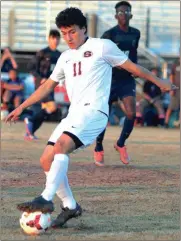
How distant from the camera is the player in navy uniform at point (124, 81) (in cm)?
1064

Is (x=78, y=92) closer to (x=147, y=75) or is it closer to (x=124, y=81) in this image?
(x=147, y=75)

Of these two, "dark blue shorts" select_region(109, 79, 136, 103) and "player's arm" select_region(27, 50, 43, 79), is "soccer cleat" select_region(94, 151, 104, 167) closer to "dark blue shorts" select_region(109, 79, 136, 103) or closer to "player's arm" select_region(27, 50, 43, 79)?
"dark blue shorts" select_region(109, 79, 136, 103)

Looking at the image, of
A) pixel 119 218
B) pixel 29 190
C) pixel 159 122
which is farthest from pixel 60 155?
pixel 159 122

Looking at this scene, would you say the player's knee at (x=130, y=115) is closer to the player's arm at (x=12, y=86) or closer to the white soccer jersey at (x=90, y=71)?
the white soccer jersey at (x=90, y=71)

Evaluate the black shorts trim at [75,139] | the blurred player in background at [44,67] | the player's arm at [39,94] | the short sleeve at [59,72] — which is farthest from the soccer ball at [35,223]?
the blurred player in background at [44,67]

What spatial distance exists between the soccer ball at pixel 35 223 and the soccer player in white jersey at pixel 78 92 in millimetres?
274

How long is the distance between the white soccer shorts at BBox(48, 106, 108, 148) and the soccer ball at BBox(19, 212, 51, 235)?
2.26 ft

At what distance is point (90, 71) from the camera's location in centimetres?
654

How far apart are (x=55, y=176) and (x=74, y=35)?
1.25 metres

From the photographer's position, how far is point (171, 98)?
2123 centimetres

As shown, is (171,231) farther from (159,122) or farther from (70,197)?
(159,122)

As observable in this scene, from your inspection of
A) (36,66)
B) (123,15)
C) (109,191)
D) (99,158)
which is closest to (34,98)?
(109,191)

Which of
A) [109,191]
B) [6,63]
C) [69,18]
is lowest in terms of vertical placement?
[6,63]

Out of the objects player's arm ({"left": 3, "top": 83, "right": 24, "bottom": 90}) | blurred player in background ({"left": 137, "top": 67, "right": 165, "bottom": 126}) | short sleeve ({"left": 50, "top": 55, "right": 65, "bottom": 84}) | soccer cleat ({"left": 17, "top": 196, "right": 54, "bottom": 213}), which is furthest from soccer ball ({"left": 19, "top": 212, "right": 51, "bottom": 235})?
player's arm ({"left": 3, "top": 83, "right": 24, "bottom": 90})
